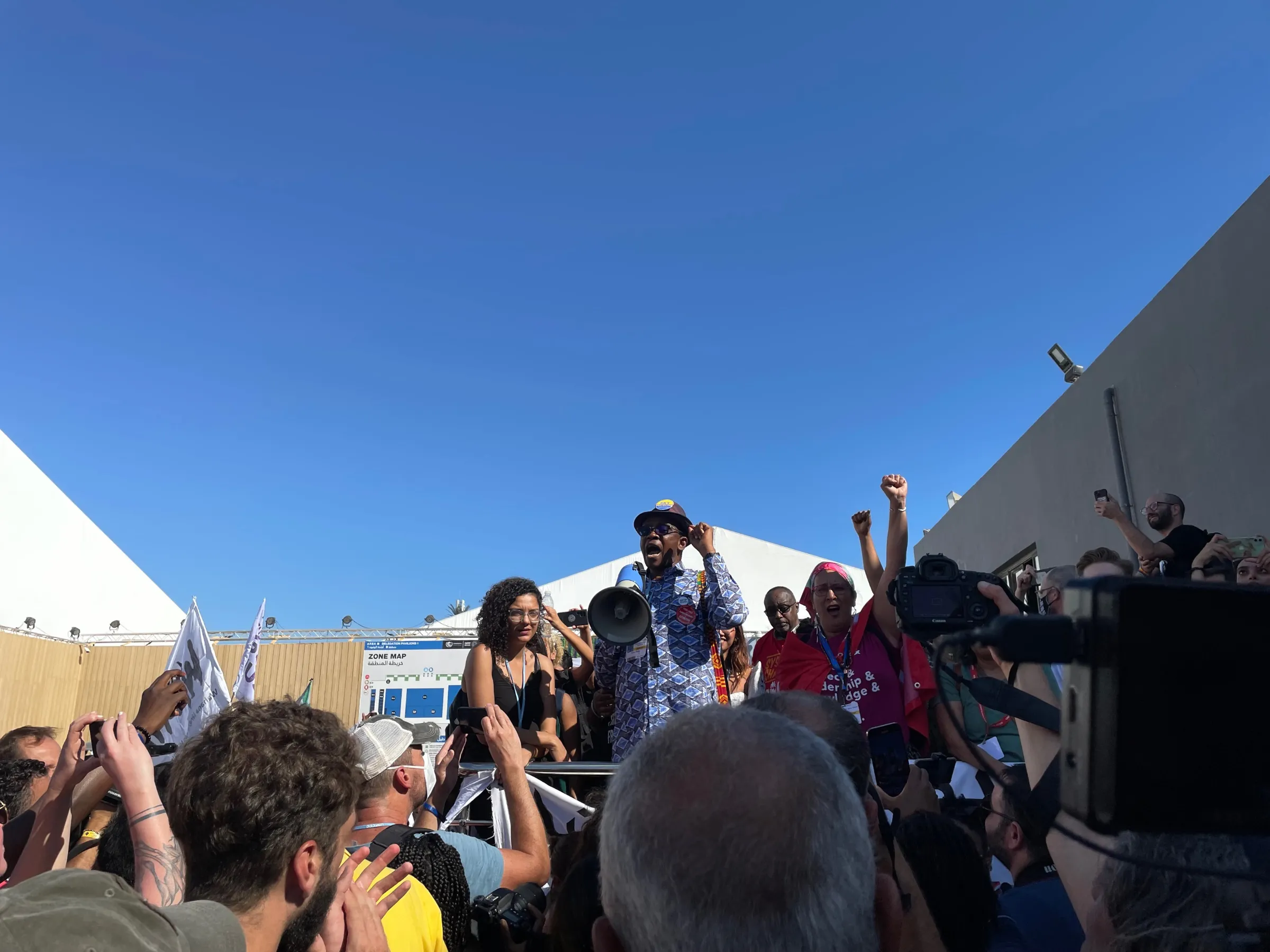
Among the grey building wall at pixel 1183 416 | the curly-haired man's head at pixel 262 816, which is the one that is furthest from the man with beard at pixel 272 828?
the grey building wall at pixel 1183 416

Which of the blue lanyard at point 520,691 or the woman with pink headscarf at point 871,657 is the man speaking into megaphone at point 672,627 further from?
the blue lanyard at point 520,691

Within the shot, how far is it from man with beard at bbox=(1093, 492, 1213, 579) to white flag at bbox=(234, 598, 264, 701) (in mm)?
4721

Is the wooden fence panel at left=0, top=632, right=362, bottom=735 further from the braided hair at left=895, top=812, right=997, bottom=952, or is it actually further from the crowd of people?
the braided hair at left=895, top=812, right=997, bottom=952

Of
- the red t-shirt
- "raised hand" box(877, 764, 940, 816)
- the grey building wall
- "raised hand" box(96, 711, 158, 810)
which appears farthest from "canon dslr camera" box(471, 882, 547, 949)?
the grey building wall

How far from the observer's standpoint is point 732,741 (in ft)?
3.43

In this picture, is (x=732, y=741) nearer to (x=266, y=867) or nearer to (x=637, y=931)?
(x=637, y=931)

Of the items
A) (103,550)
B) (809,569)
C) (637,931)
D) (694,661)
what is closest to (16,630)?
(103,550)

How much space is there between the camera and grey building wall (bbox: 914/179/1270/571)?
5.85 m

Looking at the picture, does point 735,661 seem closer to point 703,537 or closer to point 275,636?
point 703,537

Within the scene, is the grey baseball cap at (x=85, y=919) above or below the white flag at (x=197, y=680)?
below

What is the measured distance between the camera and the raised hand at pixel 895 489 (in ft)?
11.0

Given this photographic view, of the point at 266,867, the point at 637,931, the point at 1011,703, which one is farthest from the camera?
the point at 266,867

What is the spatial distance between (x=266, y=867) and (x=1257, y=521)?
21.4 ft

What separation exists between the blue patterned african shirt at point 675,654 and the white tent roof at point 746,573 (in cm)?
1140
